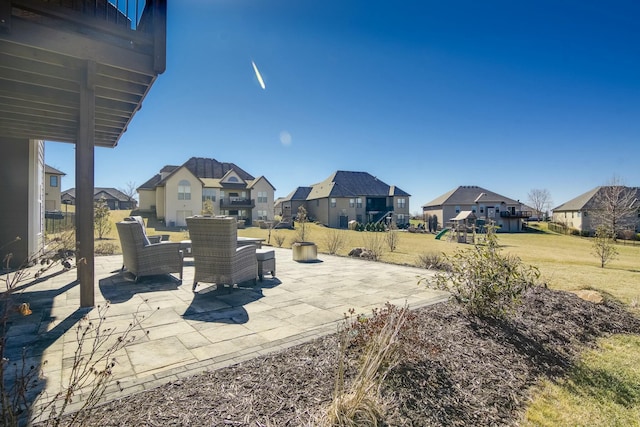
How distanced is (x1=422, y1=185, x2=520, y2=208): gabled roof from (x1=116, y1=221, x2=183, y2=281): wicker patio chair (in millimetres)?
48215

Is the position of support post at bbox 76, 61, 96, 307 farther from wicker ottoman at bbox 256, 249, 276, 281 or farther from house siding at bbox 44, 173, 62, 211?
house siding at bbox 44, 173, 62, 211

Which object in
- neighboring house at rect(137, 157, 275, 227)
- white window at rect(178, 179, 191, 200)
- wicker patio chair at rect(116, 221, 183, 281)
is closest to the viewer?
wicker patio chair at rect(116, 221, 183, 281)

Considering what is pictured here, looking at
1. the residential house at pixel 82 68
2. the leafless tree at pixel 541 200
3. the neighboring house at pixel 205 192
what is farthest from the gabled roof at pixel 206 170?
the leafless tree at pixel 541 200

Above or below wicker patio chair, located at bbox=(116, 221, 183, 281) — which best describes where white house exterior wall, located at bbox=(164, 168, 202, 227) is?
above

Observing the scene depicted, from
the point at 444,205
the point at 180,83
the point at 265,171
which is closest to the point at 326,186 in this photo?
the point at 265,171

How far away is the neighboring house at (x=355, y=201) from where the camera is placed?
46.5m

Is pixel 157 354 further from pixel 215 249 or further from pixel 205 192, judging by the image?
pixel 205 192

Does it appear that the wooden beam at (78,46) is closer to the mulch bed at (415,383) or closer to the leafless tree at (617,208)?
the mulch bed at (415,383)

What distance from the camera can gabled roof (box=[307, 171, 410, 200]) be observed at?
1858 inches

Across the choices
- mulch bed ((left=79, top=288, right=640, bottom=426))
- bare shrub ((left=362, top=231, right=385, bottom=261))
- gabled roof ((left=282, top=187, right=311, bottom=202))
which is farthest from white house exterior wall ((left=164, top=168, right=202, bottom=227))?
mulch bed ((left=79, top=288, right=640, bottom=426))

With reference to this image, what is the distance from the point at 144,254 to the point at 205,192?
34.4 m

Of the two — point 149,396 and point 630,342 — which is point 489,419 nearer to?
point 149,396

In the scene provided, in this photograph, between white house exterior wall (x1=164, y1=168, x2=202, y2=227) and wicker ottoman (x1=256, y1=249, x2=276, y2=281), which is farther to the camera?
white house exterior wall (x1=164, y1=168, x2=202, y2=227)

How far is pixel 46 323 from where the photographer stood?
383 cm
